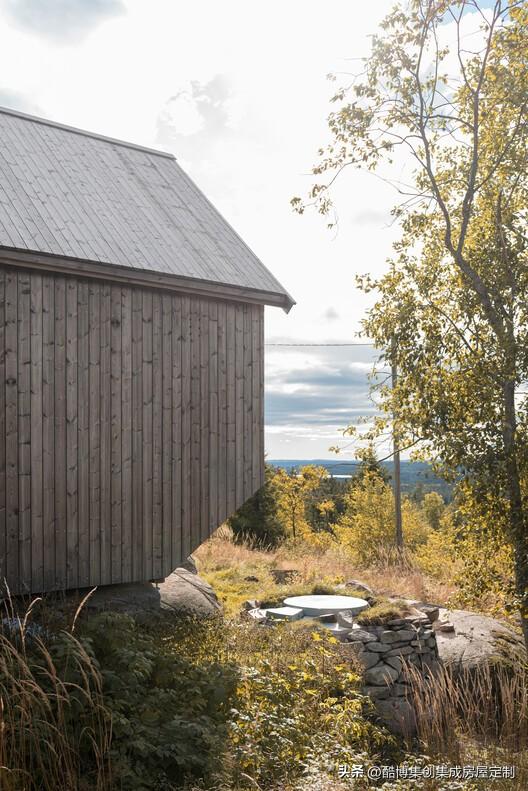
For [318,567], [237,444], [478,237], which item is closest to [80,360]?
[237,444]

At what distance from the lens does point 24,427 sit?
749 centimetres

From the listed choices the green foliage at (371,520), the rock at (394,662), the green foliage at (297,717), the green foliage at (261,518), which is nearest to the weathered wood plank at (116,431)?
the green foliage at (297,717)

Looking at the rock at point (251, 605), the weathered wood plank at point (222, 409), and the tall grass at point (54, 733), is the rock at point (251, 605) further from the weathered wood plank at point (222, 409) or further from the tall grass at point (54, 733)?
the tall grass at point (54, 733)

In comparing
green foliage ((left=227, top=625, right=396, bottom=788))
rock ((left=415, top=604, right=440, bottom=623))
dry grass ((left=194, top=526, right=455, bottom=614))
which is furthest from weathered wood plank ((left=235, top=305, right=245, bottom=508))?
rock ((left=415, top=604, right=440, bottom=623))

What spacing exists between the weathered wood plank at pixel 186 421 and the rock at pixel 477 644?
3.28 m

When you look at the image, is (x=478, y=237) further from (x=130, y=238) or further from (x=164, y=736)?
(x=164, y=736)

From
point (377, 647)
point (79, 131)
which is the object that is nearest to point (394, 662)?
point (377, 647)

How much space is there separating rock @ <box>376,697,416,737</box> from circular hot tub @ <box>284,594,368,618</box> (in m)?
1.77

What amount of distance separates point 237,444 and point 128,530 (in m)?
1.83

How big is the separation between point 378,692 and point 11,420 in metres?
4.65

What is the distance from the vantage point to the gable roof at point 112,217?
785 cm

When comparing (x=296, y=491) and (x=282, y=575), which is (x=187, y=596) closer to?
(x=282, y=575)

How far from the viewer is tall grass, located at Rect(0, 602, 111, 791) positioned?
390 centimetres

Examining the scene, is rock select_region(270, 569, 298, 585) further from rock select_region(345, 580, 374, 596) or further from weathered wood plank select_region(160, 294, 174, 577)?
weathered wood plank select_region(160, 294, 174, 577)
